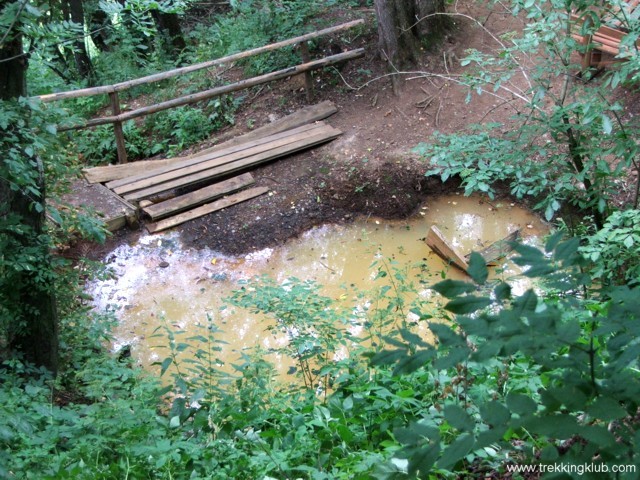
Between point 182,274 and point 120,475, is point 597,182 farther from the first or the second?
point 182,274

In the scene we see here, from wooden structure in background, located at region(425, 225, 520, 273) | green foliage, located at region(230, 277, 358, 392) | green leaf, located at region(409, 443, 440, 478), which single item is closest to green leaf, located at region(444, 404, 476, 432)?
green leaf, located at region(409, 443, 440, 478)

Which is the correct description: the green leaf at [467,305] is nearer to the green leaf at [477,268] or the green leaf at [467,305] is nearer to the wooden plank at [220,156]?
the green leaf at [477,268]

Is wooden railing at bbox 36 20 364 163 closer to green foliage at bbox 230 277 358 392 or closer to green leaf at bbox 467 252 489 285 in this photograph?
green foliage at bbox 230 277 358 392

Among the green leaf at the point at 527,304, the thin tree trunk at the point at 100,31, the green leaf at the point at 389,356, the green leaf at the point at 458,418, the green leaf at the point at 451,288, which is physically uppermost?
the thin tree trunk at the point at 100,31

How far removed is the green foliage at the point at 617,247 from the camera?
403cm

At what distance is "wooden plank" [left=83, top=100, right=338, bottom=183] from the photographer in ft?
26.8

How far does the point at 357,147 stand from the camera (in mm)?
8398

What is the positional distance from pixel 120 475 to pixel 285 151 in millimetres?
5989

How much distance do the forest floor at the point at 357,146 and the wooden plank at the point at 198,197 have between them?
247 millimetres

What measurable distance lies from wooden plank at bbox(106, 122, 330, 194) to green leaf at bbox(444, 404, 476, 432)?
6.90m

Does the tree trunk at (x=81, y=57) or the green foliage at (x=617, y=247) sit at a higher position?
the tree trunk at (x=81, y=57)

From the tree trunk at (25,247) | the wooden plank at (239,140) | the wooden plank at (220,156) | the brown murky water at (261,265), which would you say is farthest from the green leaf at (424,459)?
the wooden plank at (239,140)

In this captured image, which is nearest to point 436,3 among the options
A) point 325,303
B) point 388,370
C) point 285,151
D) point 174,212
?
point 285,151

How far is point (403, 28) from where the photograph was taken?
29.8 ft
